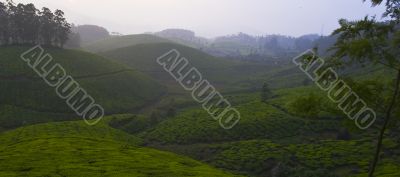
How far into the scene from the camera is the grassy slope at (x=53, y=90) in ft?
405

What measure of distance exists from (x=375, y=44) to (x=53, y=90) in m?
124

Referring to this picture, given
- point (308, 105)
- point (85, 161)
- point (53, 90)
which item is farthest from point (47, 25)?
point (308, 105)

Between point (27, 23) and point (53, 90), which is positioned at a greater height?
point (27, 23)

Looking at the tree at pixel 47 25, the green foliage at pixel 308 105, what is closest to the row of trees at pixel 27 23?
the tree at pixel 47 25

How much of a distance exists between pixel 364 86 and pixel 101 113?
112 m

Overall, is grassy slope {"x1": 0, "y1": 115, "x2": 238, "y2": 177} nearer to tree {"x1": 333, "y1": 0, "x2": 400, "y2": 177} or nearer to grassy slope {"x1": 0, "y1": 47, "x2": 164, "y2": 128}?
tree {"x1": 333, "y1": 0, "x2": 400, "y2": 177}

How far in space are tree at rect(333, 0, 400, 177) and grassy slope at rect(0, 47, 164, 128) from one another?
341 ft

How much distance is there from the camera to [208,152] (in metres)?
88.9

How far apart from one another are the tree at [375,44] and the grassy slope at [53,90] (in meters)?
104

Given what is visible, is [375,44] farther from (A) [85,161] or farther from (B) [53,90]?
(B) [53,90]

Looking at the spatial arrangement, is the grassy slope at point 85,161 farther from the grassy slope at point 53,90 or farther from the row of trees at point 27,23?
the row of trees at point 27,23

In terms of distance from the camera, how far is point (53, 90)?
137m

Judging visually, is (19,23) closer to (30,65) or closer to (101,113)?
(30,65)

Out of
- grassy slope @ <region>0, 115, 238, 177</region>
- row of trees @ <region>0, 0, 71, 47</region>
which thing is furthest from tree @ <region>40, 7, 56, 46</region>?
grassy slope @ <region>0, 115, 238, 177</region>
